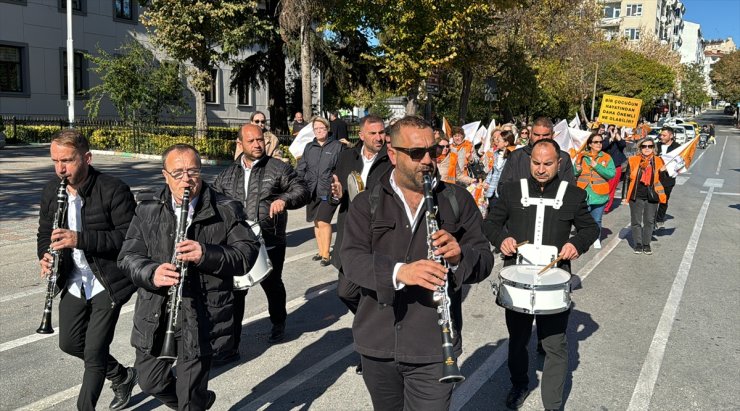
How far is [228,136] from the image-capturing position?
91.6 ft

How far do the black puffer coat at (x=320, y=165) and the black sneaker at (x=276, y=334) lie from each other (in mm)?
2828

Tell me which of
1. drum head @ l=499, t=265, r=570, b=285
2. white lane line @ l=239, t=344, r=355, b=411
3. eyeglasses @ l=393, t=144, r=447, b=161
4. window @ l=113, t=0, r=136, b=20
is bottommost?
white lane line @ l=239, t=344, r=355, b=411

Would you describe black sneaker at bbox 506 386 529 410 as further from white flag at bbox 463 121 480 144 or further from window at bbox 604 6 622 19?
window at bbox 604 6 622 19

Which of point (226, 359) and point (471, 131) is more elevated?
point (471, 131)

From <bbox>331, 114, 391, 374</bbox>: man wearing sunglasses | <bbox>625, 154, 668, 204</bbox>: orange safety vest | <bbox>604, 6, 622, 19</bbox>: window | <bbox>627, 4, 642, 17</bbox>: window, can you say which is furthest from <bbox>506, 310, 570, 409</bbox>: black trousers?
<bbox>627, 4, 642, 17</bbox>: window

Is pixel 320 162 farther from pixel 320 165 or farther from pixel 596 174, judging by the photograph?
pixel 596 174

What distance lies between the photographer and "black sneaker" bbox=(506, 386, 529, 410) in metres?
4.61

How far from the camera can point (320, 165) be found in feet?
27.9

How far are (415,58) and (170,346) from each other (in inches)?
752

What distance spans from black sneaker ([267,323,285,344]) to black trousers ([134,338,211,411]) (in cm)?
216

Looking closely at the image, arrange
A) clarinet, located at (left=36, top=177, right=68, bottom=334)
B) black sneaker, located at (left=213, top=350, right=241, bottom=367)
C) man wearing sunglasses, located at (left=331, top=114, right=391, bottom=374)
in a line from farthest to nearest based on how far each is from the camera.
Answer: man wearing sunglasses, located at (left=331, top=114, right=391, bottom=374) → black sneaker, located at (left=213, top=350, right=241, bottom=367) → clarinet, located at (left=36, top=177, right=68, bottom=334)

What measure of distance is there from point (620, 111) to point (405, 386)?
16870mm

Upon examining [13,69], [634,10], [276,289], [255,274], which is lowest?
[276,289]

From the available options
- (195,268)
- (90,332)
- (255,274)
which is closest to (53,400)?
(90,332)
